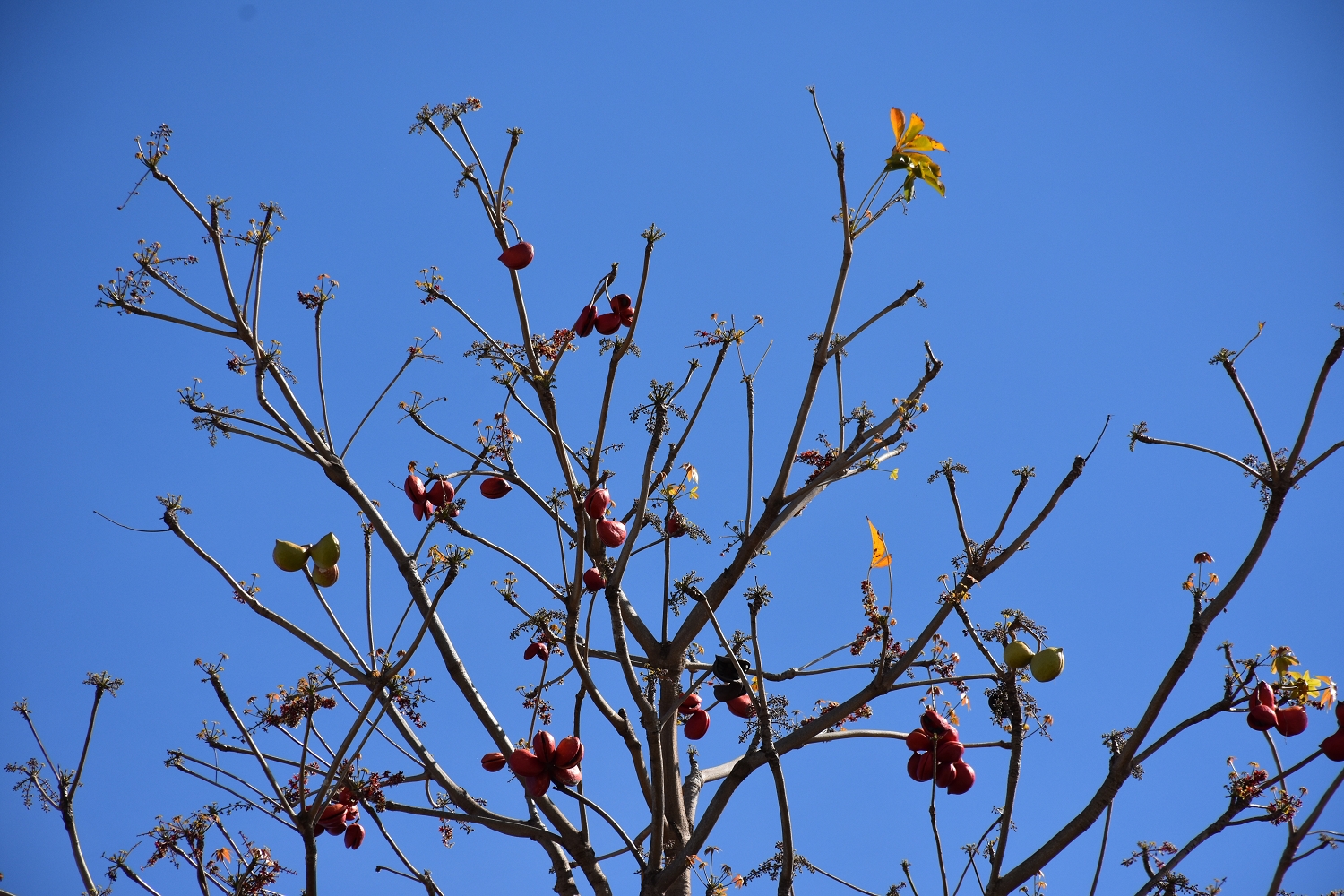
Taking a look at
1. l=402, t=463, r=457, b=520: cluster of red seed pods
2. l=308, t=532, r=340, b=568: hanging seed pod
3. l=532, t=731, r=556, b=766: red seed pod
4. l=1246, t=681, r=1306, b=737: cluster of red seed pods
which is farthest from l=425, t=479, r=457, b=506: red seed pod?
l=1246, t=681, r=1306, b=737: cluster of red seed pods

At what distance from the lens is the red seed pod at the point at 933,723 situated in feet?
17.7

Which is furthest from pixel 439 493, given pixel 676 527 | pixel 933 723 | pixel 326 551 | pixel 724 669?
pixel 933 723

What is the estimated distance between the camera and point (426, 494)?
252 inches

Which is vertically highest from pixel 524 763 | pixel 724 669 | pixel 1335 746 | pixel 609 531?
pixel 609 531

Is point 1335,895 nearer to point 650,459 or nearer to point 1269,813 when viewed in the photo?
point 1269,813

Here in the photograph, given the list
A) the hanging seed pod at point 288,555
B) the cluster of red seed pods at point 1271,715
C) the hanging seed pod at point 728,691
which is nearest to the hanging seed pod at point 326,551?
the hanging seed pod at point 288,555

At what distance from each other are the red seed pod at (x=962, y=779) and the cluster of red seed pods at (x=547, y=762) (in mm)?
2135

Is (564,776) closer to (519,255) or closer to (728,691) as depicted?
(728,691)

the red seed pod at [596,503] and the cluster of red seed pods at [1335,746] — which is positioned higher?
the red seed pod at [596,503]

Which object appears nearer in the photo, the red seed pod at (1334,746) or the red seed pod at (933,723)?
the red seed pod at (1334,746)

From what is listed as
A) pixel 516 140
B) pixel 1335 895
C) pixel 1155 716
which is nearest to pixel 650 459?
pixel 516 140

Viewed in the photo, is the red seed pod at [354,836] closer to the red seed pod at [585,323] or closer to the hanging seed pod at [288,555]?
the hanging seed pod at [288,555]

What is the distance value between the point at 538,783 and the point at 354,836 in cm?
192

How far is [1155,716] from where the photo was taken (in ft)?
15.0
